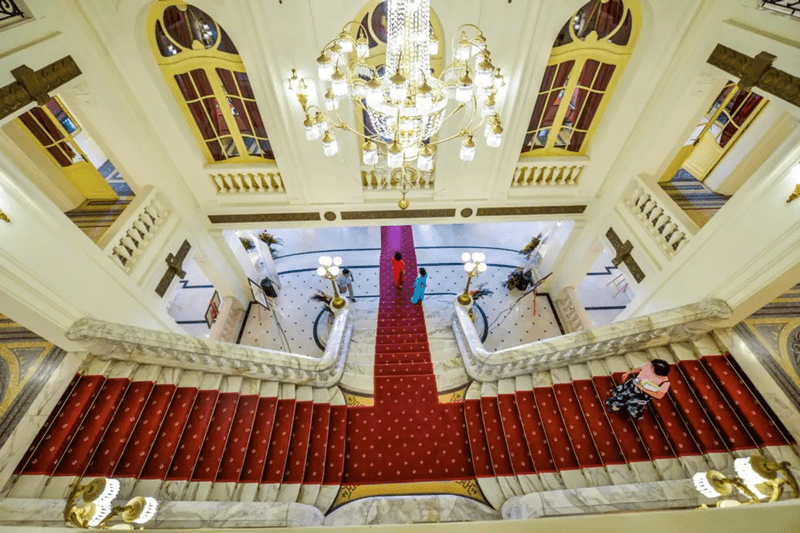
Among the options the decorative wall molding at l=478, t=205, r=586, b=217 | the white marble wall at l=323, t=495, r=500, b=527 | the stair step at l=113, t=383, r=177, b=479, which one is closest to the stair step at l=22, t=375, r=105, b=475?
the stair step at l=113, t=383, r=177, b=479

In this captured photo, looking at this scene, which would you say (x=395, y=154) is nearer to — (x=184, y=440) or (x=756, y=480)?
(x=756, y=480)

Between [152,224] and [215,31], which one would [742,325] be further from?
[152,224]

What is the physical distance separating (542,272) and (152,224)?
838 centimetres

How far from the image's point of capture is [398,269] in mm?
8297

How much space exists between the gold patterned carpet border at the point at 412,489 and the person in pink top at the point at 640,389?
6.80ft

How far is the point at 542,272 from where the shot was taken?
9.05m

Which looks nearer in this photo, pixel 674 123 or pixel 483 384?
pixel 674 123

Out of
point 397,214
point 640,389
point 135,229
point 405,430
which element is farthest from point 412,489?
point 135,229

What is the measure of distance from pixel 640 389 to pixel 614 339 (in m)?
0.81

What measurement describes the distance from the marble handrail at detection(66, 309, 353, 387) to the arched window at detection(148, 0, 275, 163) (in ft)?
10.7

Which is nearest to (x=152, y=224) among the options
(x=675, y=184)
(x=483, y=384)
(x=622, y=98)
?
(x=483, y=384)

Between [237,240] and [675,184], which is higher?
[237,240]

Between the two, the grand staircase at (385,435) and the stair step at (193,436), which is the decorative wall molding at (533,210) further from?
the stair step at (193,436)

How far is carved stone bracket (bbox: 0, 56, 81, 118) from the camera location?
11.3ft
